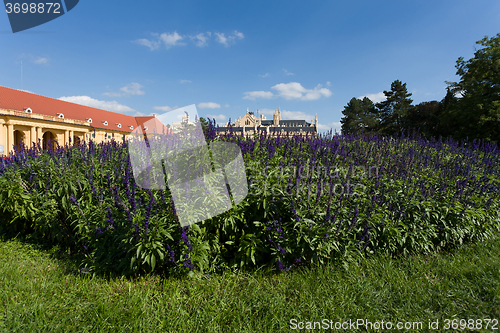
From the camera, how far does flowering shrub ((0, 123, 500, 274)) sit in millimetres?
3299

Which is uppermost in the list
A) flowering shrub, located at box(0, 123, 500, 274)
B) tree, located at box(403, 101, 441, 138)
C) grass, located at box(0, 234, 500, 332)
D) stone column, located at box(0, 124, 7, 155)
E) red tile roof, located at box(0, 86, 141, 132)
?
red tile roof, located at box(0, 86, 141, 132)

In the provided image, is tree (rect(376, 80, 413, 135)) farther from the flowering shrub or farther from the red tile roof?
the red tile roof

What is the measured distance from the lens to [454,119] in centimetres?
2689

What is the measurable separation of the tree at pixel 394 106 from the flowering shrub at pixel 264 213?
4909 centimetres

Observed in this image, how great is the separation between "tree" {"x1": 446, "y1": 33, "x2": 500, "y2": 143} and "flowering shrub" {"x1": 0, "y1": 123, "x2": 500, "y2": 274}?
25156mm

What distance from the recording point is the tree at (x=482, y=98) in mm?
23031

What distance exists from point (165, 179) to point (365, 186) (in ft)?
11.2

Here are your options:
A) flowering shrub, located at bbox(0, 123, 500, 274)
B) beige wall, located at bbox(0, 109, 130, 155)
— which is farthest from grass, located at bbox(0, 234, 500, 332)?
beige wall, located at bbox(0, 109, 130, 155)

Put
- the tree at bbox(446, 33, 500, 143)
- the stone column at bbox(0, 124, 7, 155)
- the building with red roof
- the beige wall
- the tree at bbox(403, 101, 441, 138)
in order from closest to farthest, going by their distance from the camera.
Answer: the tree at bbox(446, 33, 500, 143), the tree at bbox(403, 101, 441, 138), the stone column at bbox(0, 124, 7, 155), the beige wall, the building with red roof

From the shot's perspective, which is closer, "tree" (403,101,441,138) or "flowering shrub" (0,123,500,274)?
"flowering shrub" (0,123,500,274)

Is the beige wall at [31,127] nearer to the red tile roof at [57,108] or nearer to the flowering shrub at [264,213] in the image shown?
the red tile roof at [57,108]

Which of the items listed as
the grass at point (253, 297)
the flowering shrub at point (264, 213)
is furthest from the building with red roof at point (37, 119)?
the grass at point (253, 297)

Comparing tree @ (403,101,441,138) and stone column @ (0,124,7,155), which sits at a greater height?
tree @ (403,101,441,138)

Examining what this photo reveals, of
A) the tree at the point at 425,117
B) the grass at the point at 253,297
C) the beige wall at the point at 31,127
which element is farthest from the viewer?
the beige wall at the point at 31,127
